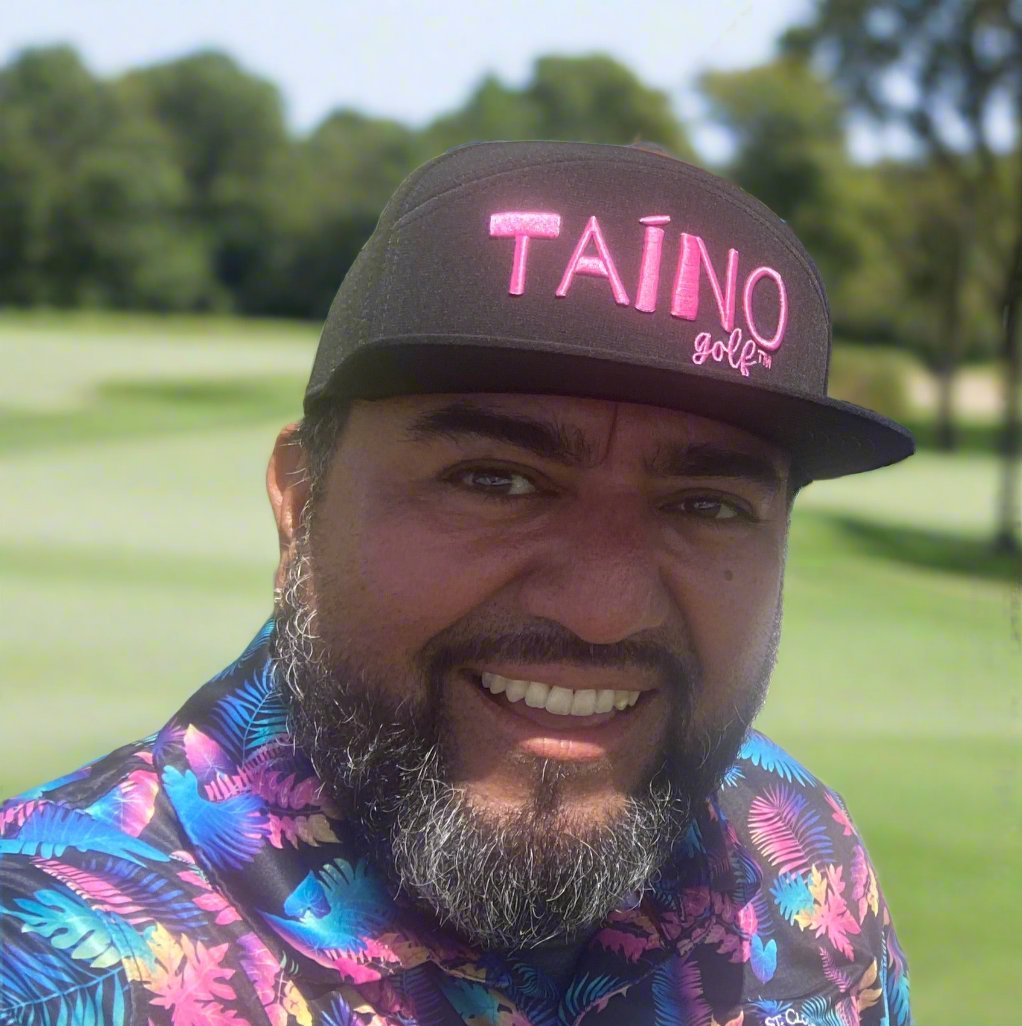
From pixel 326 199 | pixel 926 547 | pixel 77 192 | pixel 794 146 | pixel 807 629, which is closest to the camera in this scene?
pixel 807 629

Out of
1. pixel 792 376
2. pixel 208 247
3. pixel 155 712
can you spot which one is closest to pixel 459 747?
pixel 792 376

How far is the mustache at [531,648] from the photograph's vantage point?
1232mm

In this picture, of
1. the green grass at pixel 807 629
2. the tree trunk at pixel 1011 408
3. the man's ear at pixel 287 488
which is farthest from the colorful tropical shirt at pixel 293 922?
the tree trunk at pixel 1011 408

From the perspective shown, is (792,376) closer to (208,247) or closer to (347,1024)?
(347,1024)

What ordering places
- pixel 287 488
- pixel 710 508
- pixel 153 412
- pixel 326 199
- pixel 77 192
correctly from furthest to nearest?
pixel 326 199 → pixel 153 412 → pixel 77 192 → pixel 287 488 → pixel 710 508

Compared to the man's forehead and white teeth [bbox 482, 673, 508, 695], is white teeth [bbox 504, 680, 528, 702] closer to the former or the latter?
white teeth [bbox 482, 673, 508, 695]

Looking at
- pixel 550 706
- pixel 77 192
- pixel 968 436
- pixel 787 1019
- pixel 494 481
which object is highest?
pixel 77 192

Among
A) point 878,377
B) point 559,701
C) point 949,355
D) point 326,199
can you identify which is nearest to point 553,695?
point 559,701

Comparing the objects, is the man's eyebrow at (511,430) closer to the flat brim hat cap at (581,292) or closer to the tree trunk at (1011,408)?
the flat brim hat cap at (581,292)

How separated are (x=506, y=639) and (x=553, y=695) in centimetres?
7

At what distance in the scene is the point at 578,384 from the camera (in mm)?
1227

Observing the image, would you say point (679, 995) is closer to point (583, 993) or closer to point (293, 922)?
point (583, 993)

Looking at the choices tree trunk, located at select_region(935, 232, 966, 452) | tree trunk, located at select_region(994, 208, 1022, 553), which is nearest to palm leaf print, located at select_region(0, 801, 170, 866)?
tree trunk, located at select_region(994, 208, 1022, 553)

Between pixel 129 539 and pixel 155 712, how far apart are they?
11.4 ft
